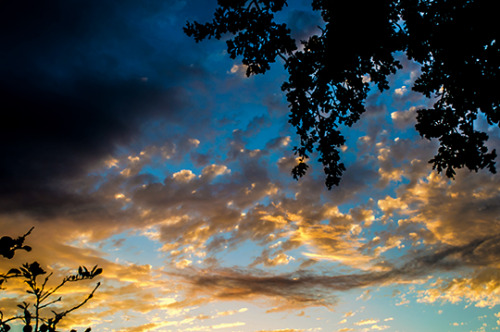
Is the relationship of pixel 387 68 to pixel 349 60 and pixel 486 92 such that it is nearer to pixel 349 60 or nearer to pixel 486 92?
pixel 349 60

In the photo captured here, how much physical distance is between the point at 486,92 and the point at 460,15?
2.38 meters

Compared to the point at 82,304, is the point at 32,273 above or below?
above

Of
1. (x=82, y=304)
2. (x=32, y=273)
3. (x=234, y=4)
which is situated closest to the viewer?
(x=82, y=304)

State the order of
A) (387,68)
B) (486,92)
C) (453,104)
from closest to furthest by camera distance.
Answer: (486,92)
(453,104)
(387,68)

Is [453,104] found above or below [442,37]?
below

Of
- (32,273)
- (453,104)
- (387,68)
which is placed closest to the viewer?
(32,273)

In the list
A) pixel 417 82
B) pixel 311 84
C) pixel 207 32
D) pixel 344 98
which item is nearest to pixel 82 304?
pixel 207 32

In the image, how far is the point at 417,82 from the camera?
1067 centimetres

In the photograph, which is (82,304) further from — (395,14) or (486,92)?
(395,14)

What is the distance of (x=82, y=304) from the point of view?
3424 millimetres

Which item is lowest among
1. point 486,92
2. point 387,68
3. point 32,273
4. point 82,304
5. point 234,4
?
point 82,304

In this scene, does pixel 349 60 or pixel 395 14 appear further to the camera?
pixel 395 14

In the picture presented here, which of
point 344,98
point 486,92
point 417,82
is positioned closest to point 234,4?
point 344,98

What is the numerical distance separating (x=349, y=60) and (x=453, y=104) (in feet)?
13.2
